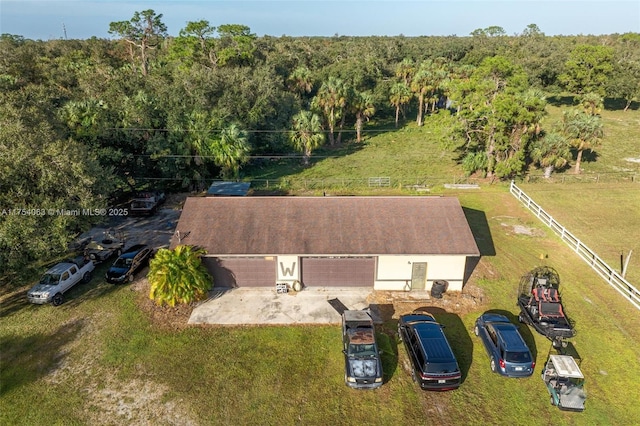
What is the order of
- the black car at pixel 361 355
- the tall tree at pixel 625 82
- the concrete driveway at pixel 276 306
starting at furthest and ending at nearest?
1. the tall tree at pixel 625 82
2. the concrete driveway at pixel 276 306
3. the black car at pixel 361 355

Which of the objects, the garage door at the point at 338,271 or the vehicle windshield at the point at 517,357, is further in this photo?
the garage door at the point at 338,271

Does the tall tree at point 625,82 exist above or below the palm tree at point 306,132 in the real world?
above

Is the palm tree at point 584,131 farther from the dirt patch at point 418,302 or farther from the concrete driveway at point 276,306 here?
the concrete driveway at point 276,306

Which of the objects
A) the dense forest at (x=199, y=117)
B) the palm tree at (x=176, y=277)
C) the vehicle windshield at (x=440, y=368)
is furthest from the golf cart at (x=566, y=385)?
the dense forest at (x=199, y=117)

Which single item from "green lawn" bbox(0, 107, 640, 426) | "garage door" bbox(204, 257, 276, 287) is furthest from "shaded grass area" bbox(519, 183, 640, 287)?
"garage door" bbox(204, 257, 276, 287)

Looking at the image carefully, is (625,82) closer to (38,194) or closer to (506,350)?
(506,350)

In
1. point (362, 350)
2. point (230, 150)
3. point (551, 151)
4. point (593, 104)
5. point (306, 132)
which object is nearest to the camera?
point (362, 350)

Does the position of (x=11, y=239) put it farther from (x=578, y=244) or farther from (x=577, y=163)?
(x=577, y=163)

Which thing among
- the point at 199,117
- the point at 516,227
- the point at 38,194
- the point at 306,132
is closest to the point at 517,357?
the point at 516,227
